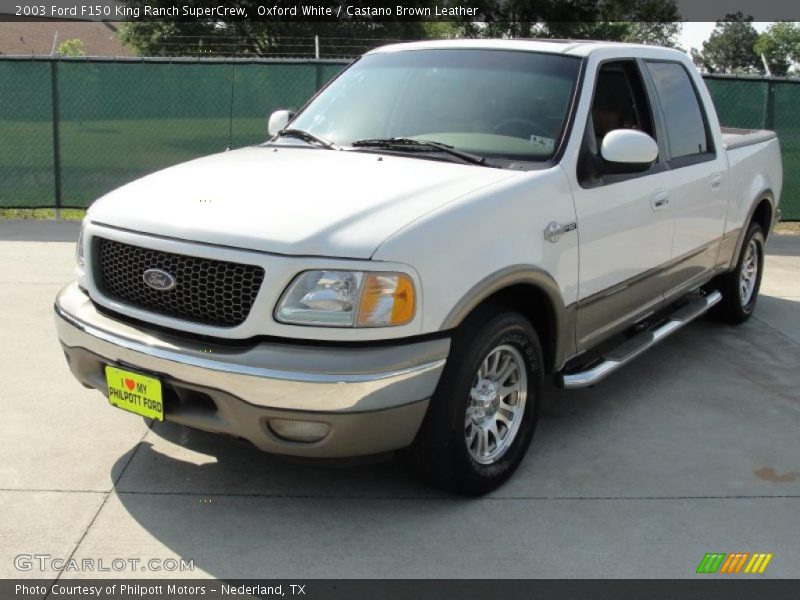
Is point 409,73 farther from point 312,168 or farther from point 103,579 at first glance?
point 103,579

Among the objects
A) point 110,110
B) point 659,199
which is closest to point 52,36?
point 110,110

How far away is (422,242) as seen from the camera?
11.4ft

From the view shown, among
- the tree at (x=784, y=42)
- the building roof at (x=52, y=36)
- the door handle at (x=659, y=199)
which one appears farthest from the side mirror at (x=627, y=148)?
the tree at (x=784, y=42)

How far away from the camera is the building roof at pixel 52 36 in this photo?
54.0m

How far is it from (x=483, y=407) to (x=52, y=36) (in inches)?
2300

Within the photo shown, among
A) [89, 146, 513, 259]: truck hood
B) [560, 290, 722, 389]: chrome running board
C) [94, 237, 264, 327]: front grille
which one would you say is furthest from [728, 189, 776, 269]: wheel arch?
[94, 237, 264, 327]: front grille

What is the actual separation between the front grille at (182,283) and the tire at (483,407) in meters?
0.85

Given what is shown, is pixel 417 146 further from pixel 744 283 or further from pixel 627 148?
pixel 744 283

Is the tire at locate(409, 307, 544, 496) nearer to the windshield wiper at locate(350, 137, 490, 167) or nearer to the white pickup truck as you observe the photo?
the white pickup truck

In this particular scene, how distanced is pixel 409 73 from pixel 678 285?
2069 mm

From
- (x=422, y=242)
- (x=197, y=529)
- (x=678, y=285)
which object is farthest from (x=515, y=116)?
(x=197, y=529)

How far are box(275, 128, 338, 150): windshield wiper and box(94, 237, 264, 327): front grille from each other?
1306 mm

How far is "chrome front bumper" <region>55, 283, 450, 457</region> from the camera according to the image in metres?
3.32

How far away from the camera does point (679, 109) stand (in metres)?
5.59
